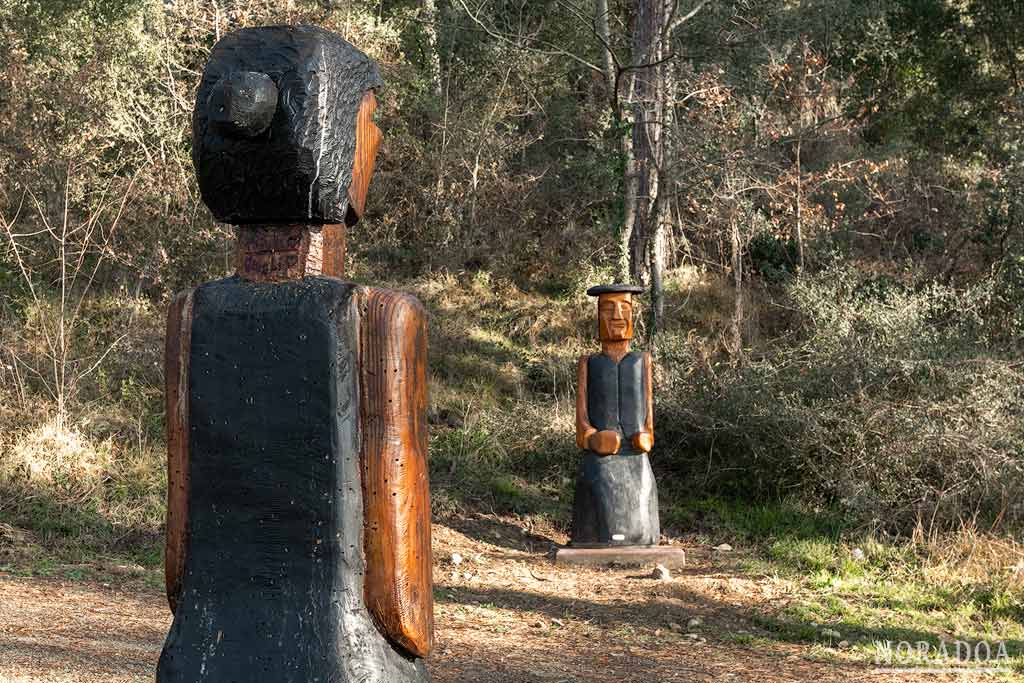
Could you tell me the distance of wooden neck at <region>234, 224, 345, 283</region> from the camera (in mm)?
3115

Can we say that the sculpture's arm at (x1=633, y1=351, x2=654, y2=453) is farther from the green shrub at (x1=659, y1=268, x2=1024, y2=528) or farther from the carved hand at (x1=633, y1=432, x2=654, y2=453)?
the green shrub at (x1=659, y1=268, x2=1024, y2=528)

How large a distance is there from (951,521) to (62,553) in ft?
22.7

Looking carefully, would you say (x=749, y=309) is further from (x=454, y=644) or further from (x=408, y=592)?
(x=408, y=592)

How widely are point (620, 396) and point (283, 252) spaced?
21.6ft

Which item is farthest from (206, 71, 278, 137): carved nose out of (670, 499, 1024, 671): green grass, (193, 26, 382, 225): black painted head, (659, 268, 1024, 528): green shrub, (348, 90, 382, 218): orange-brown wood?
(659, 268, 1024, 528): green shrub

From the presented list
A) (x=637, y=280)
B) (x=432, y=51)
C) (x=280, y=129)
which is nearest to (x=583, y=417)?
(x=637, y=280)

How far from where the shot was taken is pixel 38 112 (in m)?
13.1

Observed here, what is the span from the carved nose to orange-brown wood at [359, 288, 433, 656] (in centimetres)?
52

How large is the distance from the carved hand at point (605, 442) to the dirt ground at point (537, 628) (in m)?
0.97

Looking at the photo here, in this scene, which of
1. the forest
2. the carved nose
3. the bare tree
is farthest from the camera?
the bare tree

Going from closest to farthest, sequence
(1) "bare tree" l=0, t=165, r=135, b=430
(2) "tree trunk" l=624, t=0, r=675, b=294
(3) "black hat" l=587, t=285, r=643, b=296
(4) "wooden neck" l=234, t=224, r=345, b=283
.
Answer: (4) "wooden neck" l=234, t=224, r=345, b=283 < (3) "black hat" l=587, t=285, r=643, b=296 < (1) "bare tree" l=0, t=165, r=135, b=430 < (2) "tree trunk" l=624, t=0, r=675, b=294

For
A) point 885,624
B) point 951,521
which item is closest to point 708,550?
point 951,521

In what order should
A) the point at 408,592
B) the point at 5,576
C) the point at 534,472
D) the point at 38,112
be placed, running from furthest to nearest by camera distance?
the point at 38,112
the point at 534,472
the point at 5,576
the point at 408,592

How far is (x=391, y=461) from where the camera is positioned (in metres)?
2.99
